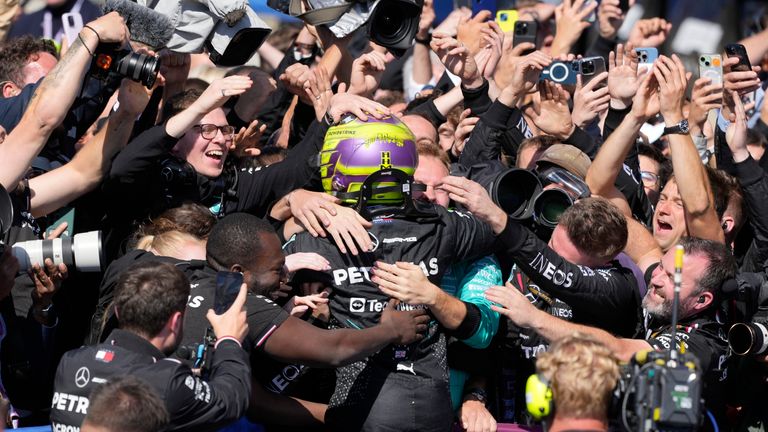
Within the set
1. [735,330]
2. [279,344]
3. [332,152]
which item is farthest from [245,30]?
[735,330]

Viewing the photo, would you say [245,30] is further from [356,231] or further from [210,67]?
[210,67]

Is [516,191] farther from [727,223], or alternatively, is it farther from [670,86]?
[727,223]

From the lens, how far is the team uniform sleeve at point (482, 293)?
6.31 m

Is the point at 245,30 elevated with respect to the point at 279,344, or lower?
elevated

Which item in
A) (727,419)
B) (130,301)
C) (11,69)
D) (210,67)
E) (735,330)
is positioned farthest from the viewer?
(210,67)

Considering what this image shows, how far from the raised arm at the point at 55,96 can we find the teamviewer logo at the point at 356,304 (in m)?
1.87

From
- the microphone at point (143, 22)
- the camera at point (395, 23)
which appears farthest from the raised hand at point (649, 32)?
the microphone at point (143, 22)

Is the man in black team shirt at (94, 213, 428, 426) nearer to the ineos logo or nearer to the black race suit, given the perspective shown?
the black race suit

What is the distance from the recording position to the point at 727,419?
738 centimetres

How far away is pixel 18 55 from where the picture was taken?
8.02 metres

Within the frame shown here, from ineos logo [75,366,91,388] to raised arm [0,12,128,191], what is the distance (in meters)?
1.47

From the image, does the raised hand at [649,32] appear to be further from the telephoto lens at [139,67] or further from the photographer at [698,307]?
the telephoto lens at [139,67]

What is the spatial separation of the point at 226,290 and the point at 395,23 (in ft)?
9.04

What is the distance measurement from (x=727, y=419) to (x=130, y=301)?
409 cm
